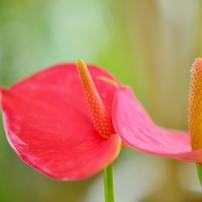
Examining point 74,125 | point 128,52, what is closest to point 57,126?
point 74,125

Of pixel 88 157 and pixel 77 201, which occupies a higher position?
pixel 88 157

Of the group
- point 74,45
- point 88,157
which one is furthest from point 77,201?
point 88,157

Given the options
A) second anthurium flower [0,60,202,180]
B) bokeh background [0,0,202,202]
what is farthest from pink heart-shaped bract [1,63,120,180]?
bokeh background [0,0,202,202]

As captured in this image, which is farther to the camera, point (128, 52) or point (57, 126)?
point (128, 52)

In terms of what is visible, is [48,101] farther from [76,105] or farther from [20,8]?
[20,8]

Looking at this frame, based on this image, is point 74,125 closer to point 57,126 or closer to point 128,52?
point 57,126

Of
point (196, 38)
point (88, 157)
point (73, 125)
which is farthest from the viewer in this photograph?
point (196, 38)

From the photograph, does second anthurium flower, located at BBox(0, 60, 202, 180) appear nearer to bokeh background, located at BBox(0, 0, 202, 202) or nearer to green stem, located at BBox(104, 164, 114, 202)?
green stem, located at BBox(104, 164, 114, 202)
